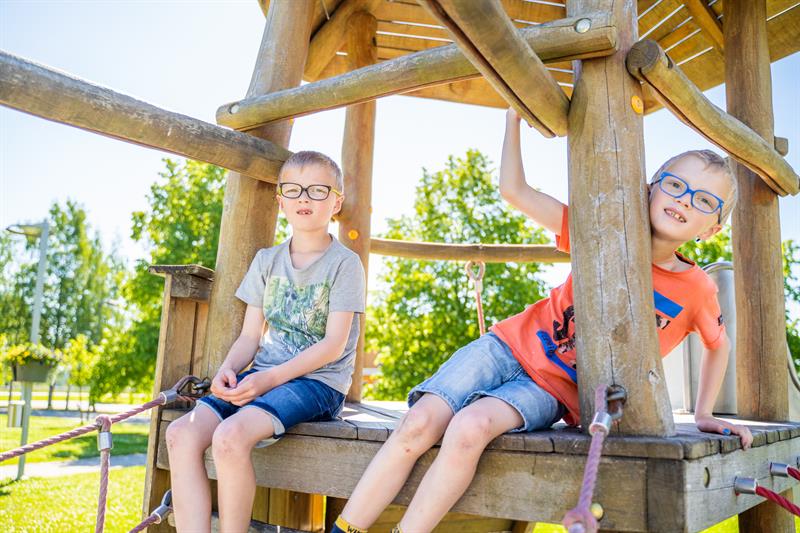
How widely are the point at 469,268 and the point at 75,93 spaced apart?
3197mm

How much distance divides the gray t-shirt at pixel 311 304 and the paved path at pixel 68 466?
32.3 ft

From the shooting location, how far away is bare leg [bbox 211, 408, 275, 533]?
1922mm

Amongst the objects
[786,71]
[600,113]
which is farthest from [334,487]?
[786,71]

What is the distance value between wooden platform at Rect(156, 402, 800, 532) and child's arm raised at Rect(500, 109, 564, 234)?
26.1 inches

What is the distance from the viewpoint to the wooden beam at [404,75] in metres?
1.91

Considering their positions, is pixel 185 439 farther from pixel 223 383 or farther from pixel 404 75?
pixel 404 75

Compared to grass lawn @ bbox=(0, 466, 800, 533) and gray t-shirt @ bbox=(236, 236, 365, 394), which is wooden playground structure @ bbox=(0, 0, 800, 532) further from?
grass lawn @ bbox=(0, 466, 800, 533)

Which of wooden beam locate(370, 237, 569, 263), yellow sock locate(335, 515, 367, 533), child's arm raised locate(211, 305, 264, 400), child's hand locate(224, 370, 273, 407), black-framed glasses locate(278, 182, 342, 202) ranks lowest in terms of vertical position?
yellow sock locate(335, 515, 367, 533)

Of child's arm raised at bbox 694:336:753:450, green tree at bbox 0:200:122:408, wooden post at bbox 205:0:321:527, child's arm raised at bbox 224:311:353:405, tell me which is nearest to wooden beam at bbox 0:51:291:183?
wooden post at bbox 205:0:321:527

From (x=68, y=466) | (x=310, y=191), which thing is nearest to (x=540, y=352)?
(x=310, y=191)

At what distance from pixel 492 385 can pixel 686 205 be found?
0.80 m

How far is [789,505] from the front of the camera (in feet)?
5.62

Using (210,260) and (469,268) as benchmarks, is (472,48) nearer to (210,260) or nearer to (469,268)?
(469,268)

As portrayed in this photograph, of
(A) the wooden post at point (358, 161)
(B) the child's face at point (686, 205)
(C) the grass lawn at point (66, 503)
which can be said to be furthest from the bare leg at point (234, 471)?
(C) the grass lawn at point (66, 503)
